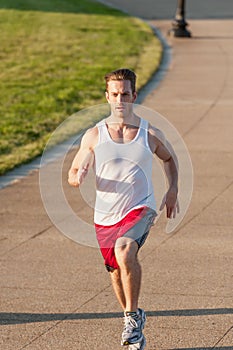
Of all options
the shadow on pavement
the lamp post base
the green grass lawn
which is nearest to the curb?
the green grass lawn

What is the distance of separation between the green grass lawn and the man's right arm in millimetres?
6135

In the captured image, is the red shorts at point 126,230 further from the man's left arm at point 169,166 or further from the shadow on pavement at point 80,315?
the shadow on pavement at point 80,315

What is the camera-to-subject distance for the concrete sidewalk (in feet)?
23.1

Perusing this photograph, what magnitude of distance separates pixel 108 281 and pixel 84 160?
212 centimetres

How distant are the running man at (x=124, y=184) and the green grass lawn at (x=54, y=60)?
20.3ft

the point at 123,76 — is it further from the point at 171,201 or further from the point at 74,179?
the point at 171,201

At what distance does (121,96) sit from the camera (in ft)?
21.3

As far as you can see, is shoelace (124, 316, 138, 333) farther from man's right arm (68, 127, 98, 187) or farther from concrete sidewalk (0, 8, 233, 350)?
man's right arm (68, 127, 98, 187)

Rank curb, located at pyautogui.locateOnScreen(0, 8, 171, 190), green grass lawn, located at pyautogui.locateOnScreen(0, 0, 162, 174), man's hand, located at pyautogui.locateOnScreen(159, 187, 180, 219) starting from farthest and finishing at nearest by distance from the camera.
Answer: green grass lawn, located at pyautogui.locateOnScreen(0, 0, 162, 174) < curb, located at pyautogui.locateOnScreen(0, 8, 171, 190) < man's hand, located at pyautogui.locateOnScreen(159, 187, 180, 219)

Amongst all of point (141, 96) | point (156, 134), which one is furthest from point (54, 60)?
point (156, 134)

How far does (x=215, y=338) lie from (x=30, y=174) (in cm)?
599

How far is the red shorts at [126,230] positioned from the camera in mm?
6473

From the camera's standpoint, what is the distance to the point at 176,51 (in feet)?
78.9

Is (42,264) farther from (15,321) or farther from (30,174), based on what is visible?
(30,174)
